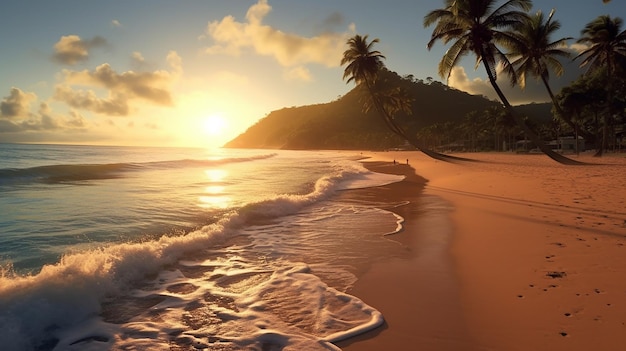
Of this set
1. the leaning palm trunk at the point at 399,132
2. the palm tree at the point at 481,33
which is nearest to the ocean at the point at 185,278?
the palm tree at the point at 481,33

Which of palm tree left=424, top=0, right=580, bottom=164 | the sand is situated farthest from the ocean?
palm tree left=424, top=0, right=580, bottom=164

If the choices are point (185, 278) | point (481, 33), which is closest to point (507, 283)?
point (185, 278)

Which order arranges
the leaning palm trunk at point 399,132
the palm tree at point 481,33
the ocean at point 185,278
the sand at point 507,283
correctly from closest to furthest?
the sand at point 507,283, the ocean at point 185,278, the palm tree at point 481,33, the leaning palm trunk at point 399,132

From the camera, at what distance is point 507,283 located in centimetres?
495

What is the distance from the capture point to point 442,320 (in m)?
4.06

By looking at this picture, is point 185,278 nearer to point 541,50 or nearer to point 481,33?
point 481,33

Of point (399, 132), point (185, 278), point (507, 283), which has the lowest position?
point (185, 278)

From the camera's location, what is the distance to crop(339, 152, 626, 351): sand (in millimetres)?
3625

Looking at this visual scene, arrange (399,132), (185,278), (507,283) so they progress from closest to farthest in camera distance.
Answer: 1. (507,283)
2. (185,278)
3. (399,132)

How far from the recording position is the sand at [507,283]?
11.9ft

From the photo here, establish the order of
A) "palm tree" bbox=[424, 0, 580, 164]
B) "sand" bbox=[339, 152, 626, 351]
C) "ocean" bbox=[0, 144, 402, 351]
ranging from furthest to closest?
"palm tree" bbox=[424, 0, 580, 164]
"ocean" bbox=[0, 144, 402, 351]
"sand" bbox=[339, 152, 626, 351]

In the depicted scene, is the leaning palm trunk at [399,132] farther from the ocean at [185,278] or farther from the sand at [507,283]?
the ocean at [185,278]

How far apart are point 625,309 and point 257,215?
891 centimetres

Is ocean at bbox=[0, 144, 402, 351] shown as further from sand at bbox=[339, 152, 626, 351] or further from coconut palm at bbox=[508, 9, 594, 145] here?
coconut palm at bbox=[508, 9, 594, 145]
